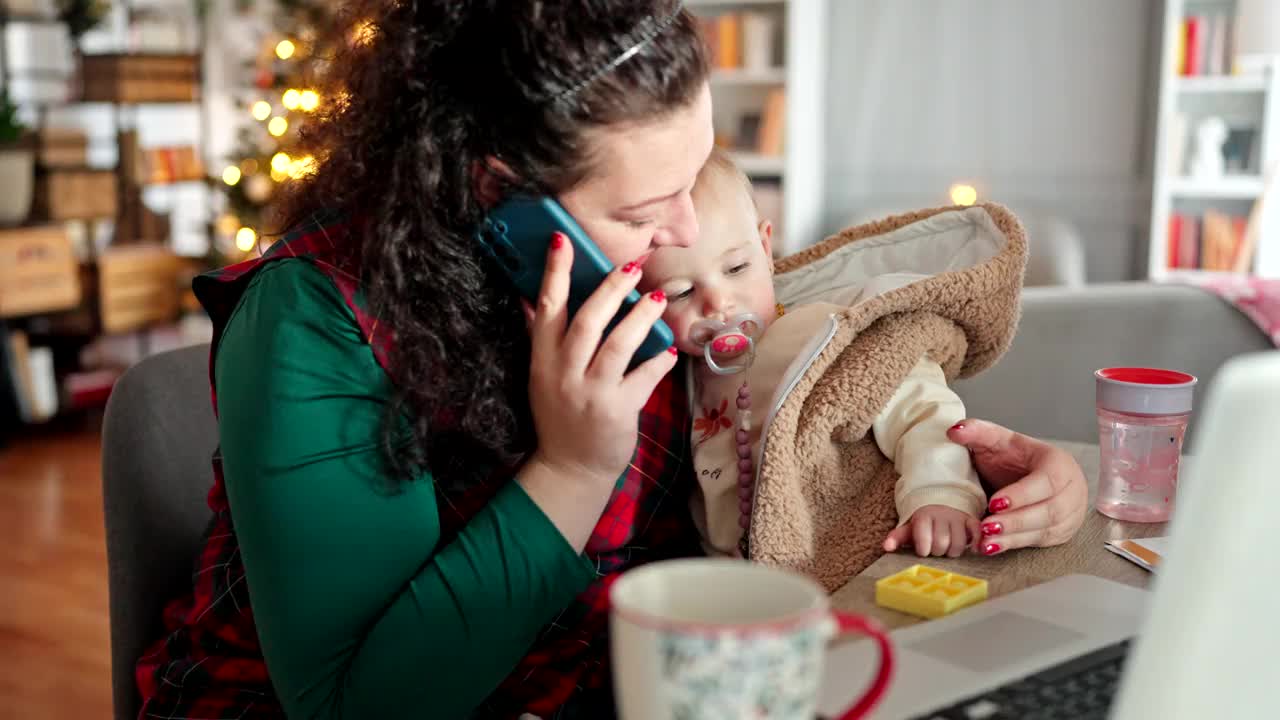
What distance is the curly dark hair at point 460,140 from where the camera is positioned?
985 millimetres

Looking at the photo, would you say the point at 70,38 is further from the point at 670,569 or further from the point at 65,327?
the point at 670,569

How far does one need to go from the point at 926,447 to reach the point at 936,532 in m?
0.12

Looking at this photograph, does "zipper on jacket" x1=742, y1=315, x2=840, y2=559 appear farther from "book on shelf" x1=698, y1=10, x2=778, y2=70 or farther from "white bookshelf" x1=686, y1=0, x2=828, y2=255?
"book on shelf" x1=698, y1=10, x2=778, y2=70

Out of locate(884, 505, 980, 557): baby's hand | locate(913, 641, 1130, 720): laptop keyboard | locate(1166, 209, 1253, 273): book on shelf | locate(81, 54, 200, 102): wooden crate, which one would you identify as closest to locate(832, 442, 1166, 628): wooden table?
locate(884, 505, 980, 557): baby's hand

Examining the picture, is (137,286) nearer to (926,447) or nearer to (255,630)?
(255,630)

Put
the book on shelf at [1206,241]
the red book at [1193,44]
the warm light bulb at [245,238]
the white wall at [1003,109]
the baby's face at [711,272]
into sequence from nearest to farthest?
the baby's face at [711,272] < the warm light bulb at [245,238] < the red book at [1193,44] < the book on shelf at [1206,241] < the white wall at [1003,109]

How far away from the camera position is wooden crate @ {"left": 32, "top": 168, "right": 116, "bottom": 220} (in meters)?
4.86

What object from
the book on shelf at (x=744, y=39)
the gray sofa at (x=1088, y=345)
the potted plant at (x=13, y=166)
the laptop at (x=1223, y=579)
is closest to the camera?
the laptop at (x=1223, y=579)

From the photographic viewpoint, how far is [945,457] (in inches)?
45.8

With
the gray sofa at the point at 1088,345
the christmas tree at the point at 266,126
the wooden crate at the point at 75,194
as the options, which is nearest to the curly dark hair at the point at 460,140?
the gray sofa at the point at 1088,345

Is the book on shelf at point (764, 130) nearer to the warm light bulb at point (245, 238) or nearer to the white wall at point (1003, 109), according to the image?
the white wall at point (1003, 109)

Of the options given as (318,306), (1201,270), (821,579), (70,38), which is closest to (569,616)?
(821,579)

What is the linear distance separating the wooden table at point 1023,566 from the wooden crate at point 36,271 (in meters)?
4.44

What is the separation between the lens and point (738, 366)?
1.30m
